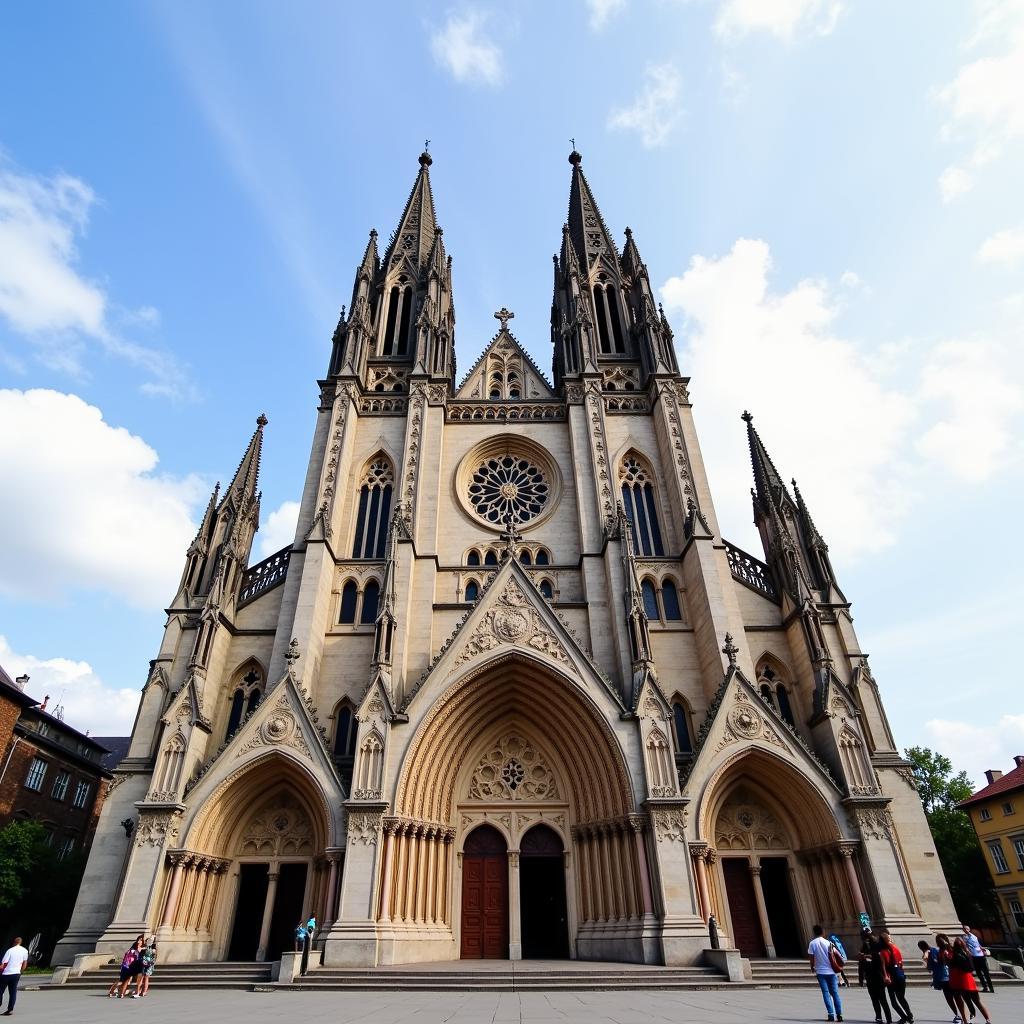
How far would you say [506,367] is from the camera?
30016mm

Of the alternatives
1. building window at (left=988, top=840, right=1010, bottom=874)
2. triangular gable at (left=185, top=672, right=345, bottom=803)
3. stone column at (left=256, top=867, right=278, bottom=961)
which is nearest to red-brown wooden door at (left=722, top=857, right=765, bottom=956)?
triangular gable at (left=185, top=672, right=345, bottom=803)

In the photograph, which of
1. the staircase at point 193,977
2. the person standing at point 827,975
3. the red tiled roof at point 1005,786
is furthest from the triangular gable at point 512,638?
the red tiled roof at point 1005,786

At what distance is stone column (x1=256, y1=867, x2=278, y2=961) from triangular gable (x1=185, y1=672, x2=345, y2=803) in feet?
10.6

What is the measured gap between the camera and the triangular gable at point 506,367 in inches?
1149

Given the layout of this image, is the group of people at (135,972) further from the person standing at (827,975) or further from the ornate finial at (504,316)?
the ornate finial at (504,316)

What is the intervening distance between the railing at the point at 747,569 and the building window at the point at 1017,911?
2508 cm

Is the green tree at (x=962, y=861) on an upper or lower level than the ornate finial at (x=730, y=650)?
lower

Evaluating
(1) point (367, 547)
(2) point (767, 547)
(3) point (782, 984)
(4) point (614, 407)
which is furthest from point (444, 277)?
(3) point (782, 984)

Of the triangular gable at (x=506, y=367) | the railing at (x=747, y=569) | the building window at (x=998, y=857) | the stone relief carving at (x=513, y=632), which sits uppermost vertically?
the triangular gable at (x=506, y=367)

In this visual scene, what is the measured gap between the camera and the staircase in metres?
14.4

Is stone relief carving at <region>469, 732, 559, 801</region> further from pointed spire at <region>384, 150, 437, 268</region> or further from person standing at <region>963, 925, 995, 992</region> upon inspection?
pointed spire at <region>384, 150, 437, 268</region>

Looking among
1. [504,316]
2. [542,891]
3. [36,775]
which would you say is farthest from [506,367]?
[36,775]

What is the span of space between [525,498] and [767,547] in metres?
9.35

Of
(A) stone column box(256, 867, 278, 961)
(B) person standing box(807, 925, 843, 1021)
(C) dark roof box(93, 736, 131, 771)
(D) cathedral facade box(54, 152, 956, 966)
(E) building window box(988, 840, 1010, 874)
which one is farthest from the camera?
(C) dark roof box(93, 736, 131, 771)
